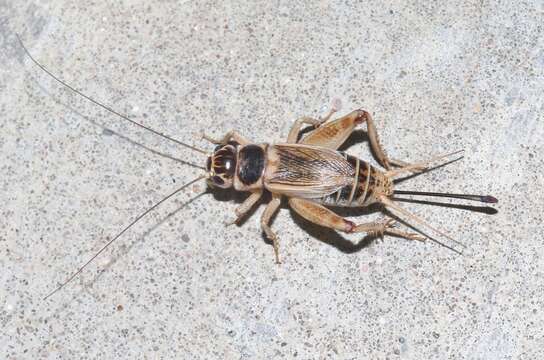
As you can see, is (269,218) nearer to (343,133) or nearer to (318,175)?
(318,175)

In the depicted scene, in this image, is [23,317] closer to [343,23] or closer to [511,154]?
[343,23]

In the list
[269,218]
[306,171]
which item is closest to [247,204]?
[269,218]

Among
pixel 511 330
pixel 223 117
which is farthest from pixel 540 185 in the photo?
pixel 223 117

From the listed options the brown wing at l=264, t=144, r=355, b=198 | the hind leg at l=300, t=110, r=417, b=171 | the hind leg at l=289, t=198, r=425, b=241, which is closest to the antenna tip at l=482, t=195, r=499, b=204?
the hind leg at l=289, t=198, r=425, b=241

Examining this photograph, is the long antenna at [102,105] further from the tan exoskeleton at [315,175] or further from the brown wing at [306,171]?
the brown wing at [306,171]

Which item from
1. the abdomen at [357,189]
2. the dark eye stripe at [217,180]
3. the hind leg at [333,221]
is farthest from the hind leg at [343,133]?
the dark eye stripe at [217,180]

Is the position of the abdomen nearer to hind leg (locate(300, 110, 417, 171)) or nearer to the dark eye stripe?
hind leg (locate(300, 110, 417, 171))
